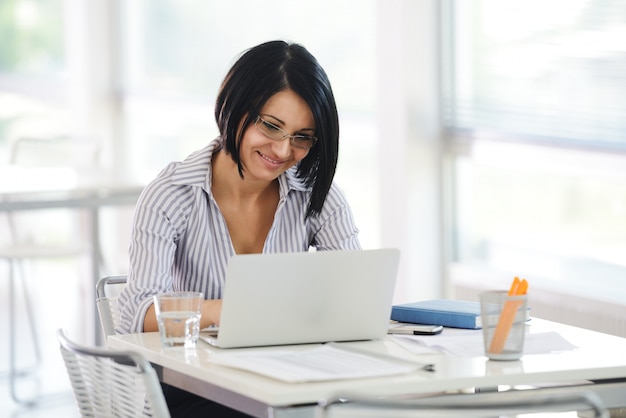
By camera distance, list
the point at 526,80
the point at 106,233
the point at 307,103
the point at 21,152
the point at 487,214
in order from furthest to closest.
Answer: the point at 106,233, the point at 21,152, the point at 487,214, the point at 526,80, the point at 307,103

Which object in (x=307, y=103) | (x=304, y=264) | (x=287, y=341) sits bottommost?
(x=287, y=341)

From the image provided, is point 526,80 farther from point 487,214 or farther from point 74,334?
point 74,334

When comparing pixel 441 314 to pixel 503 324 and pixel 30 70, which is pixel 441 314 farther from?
pixel 30 70

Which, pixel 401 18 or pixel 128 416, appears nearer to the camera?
pixel 128 416

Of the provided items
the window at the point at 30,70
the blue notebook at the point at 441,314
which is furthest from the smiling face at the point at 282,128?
the window at the point at 30,70

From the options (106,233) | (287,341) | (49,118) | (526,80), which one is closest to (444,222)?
(526,80)

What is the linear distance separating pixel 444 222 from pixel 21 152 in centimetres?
189

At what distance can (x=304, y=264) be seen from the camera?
186 cm

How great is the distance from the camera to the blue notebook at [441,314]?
2094 millimetres

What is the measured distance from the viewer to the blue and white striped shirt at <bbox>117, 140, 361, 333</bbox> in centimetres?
223

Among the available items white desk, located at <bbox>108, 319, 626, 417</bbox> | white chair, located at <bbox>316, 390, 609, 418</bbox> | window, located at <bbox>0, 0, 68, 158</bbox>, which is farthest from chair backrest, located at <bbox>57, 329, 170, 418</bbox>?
window, located at <bbox>0, 0, 68, 158</bbox>

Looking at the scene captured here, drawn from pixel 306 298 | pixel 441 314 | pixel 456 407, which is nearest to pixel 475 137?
pixel 441 314

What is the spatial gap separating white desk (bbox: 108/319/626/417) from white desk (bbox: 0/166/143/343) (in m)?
1.86

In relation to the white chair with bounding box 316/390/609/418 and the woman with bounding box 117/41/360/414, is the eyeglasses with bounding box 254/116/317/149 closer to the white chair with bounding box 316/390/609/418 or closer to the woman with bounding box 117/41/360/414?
the woman with bounding box 117/41/360/414
